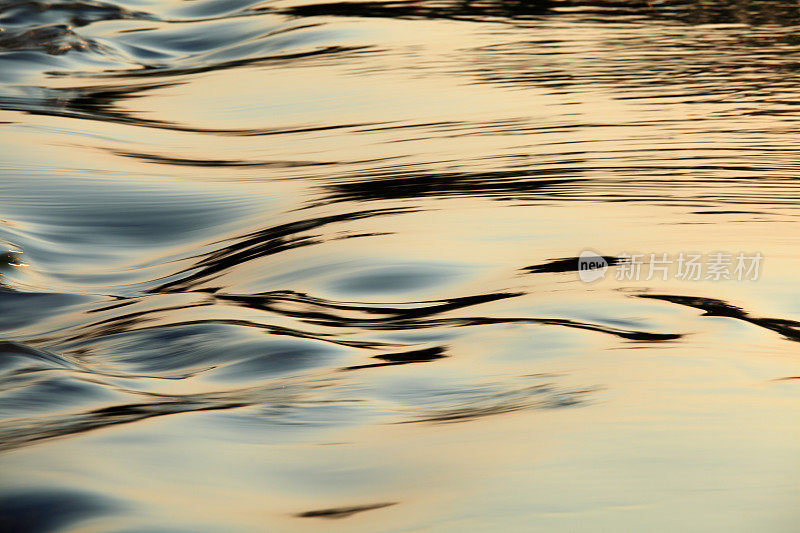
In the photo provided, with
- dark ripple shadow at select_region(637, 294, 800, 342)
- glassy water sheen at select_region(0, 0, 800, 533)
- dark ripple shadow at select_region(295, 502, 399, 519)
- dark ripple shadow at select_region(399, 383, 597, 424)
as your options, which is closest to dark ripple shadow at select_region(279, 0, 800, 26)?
glassy water sheen at select_region(0, 0, 800, 533)

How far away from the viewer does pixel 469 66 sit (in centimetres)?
287

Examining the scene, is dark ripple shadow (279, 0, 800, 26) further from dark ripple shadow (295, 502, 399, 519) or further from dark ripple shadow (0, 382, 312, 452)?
dark ripple shadow (295, 502, 399, 519)

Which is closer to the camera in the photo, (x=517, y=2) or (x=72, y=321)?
(x=72, y=321)

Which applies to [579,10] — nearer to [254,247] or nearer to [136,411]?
[254,247]

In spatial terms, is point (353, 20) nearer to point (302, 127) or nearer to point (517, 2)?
point (517, 2)

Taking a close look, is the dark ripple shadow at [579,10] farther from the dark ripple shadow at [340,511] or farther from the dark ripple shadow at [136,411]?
the dark ripple shadow at [340,511]

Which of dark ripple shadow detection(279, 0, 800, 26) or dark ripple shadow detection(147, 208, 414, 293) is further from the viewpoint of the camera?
dark ripple shadow detection(279, 0, 800, 26)

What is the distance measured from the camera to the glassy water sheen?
996mm

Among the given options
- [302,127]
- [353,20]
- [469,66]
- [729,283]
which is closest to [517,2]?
[353,20]

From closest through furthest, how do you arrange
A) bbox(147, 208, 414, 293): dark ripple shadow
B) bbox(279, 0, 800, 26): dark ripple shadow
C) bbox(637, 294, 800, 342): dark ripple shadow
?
bbox(637, 294, 800, 342): dark ripple shadow → bbox(147, 208, 414, 293): dark ripple shadow → bbox(279, 0, 800, 26): dark ripple shadow

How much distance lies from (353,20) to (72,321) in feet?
6.73

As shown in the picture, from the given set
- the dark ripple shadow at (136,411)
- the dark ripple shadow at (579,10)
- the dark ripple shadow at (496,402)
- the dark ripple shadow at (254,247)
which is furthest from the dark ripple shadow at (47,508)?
the dark ripple shadow at (579,10)

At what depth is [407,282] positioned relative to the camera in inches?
63.7

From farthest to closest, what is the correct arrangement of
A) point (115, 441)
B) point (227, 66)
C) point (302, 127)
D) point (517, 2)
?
point (517, 2) → point (227, 66) → point (302, 127) → point (115, 441)
